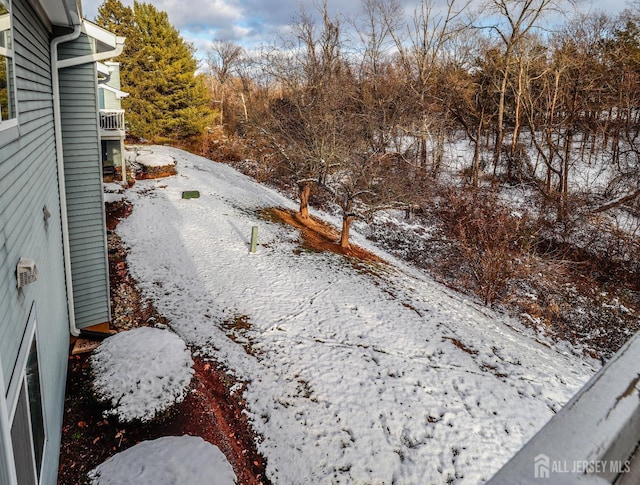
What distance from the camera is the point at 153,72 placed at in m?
24.6

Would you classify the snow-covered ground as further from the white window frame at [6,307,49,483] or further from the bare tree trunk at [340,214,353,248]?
the white window frame at [6,307,49,483]

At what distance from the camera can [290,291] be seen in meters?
9.38

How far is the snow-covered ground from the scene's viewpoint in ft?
17.0

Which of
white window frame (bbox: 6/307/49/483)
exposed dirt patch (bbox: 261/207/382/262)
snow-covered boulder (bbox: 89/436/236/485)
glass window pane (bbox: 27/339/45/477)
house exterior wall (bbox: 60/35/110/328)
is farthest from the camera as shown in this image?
exposed dirt patch (bbox: 261/207/382/262)

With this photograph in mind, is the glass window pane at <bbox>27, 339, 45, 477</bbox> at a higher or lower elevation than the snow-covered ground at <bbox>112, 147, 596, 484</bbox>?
higher

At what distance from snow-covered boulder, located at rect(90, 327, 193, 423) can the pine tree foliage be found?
2241 cm

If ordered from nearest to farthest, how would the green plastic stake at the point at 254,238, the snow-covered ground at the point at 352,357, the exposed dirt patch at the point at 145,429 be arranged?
Result: 1. the exposed dirt patch at the point at 145,429
2. the snow-covered ground at the point at 352,357
3. the green plastic stake at the point at 254,238

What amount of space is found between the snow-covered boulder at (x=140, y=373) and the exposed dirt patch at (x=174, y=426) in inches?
5.1

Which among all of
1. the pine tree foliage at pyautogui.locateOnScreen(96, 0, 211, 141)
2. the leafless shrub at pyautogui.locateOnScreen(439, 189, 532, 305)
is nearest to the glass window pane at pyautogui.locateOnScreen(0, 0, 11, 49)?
the leafless shrub at pyautogui.locateOnScreen(439, 189, 532, 305)

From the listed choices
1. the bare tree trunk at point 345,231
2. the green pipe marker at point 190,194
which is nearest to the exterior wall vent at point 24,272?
the bare tree trunk at point 345,231

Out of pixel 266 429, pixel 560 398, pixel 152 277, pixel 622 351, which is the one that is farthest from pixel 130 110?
pixel 622 351

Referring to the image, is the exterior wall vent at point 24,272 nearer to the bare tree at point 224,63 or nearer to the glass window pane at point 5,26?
the glass window pane at point 5,26

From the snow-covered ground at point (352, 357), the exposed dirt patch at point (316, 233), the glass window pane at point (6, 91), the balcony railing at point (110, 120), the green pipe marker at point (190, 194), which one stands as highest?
the balcony railing at point (110, 120)

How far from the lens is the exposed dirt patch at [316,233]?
1261cm
